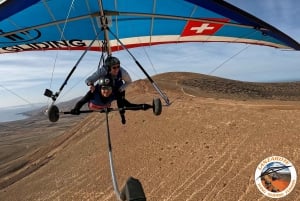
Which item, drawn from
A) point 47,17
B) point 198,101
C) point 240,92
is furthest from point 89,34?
point 240,92

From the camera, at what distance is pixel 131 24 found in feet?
35.0

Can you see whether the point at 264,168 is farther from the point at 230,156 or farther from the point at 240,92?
the point at 240,92

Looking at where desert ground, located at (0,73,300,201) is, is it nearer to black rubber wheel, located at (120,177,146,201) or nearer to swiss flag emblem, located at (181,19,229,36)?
swiss flag emblem, located at (181,19,229,36)

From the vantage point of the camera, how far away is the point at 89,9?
9258mm

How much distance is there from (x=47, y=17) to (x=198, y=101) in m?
15.7

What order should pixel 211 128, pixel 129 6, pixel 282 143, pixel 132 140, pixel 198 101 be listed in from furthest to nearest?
pixel 198 101, pixel 132 140, pixel 211 128, pixel 282 143, pixel 129 6

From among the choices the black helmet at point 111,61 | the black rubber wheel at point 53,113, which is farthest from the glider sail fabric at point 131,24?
the black rubber wheel at point 53,113
